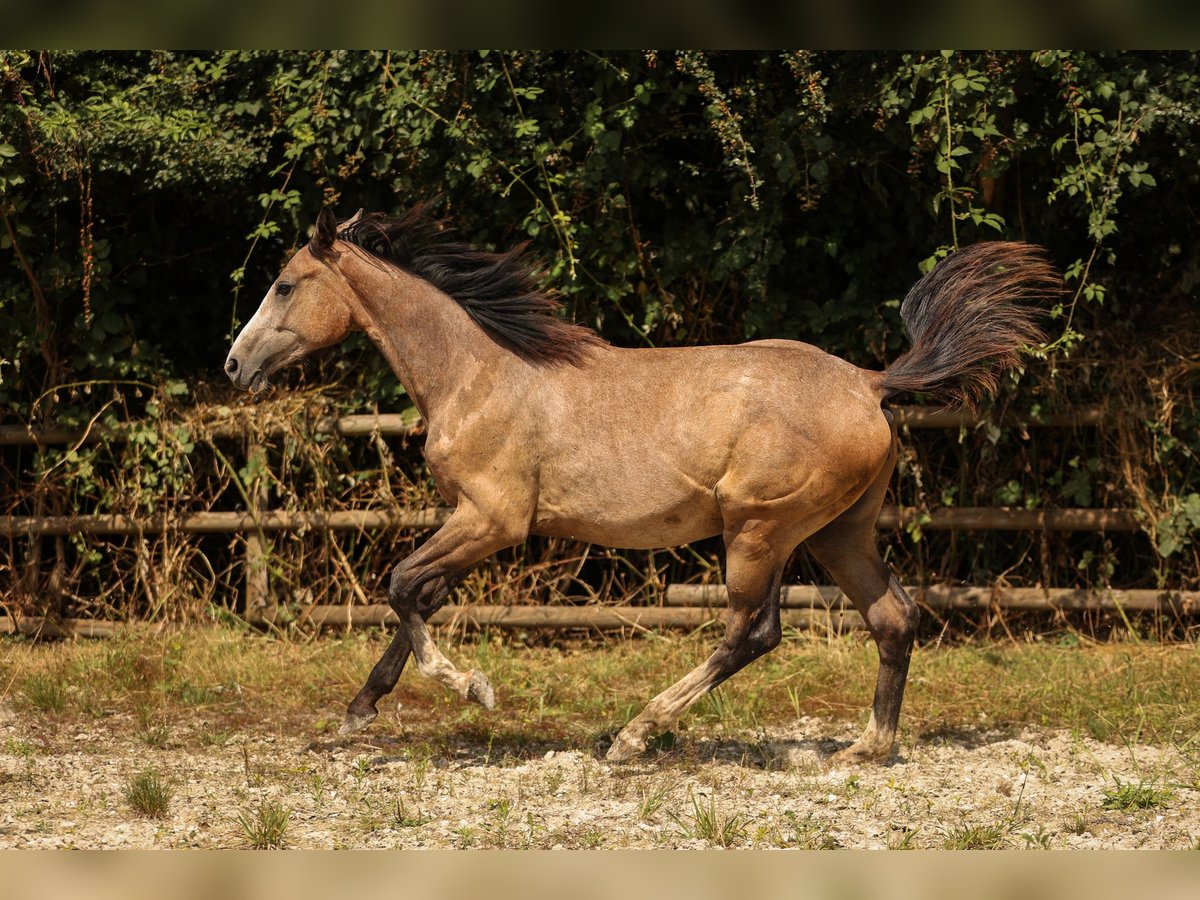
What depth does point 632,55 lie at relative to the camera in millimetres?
7246

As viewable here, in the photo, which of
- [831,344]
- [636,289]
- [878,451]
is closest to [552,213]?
[636,289]

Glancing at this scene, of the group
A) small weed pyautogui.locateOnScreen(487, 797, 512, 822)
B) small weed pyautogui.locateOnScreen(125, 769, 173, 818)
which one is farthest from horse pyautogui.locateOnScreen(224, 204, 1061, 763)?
small weed pyautogui.locateOnScreen(125, 769, 173, 818)

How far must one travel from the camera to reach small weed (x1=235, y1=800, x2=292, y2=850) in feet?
13.4

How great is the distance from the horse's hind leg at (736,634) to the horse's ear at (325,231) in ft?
7.10

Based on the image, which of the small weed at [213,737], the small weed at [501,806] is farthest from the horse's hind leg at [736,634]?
the small weed at [213,737]

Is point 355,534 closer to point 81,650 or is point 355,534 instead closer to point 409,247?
point 81,650

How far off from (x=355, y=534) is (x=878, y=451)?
3823 mm

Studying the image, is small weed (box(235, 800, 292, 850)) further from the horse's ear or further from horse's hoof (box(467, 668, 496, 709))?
the horse's ear

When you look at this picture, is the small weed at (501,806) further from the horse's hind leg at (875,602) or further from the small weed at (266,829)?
the horse's hind leg at (875,602)

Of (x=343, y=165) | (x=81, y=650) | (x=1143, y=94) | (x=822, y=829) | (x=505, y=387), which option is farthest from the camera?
(x=343, y=165)

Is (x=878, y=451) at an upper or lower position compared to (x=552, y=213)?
lower

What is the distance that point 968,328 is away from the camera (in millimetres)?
5348

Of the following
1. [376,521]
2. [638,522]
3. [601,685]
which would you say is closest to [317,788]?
[638,522]

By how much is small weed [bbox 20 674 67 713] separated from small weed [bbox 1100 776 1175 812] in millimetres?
4728
